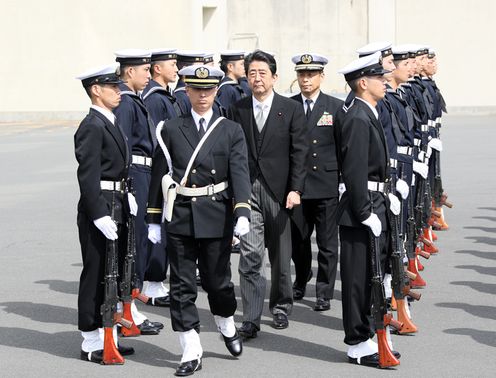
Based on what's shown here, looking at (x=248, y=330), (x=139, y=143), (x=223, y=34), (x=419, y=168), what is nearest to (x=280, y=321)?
(x=248, y=330)

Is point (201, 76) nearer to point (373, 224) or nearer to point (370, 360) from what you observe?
point (373, 224)

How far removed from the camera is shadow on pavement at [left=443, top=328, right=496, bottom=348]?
8.08m

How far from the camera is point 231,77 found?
12391mm

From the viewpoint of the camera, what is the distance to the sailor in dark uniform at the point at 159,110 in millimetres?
9531

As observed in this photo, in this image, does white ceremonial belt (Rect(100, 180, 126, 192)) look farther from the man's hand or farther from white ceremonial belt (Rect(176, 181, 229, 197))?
the man's hand

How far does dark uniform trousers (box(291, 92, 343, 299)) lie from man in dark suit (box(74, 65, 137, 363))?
212 centimetres

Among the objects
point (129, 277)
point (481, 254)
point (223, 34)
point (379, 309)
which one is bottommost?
point (481, 254)

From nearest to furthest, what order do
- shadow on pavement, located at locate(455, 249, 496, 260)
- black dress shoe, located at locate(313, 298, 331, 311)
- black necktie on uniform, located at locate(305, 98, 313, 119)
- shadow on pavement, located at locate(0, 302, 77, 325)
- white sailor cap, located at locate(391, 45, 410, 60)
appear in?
1. shadow on pavement, located at locate(0, 302, 77, 325)
2. black dress shoe, located at locate(313, 298, 331, 311)
3. black necktie on uniform, located at locate(305, 98, 313, 119)
4. white sailor cap, located at locate(391, 45, 410, 60)
5. shadow on pavement, located at locate(455, 249, 496, 260)

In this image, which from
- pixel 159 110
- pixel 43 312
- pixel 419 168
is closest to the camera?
pixel 43 312

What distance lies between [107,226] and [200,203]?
64 cm

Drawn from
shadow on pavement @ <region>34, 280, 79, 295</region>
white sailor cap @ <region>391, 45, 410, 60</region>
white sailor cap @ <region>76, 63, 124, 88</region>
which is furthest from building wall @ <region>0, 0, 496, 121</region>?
white sailor cap @ <region>76, 63, 124, 88</region>

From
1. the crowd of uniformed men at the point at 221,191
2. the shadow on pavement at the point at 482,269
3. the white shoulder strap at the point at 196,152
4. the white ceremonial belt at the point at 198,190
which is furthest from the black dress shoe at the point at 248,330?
the shadow on pavement at the point at 482,269

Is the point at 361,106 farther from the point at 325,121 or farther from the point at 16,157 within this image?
the point at 16,157

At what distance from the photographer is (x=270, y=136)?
344 inches
